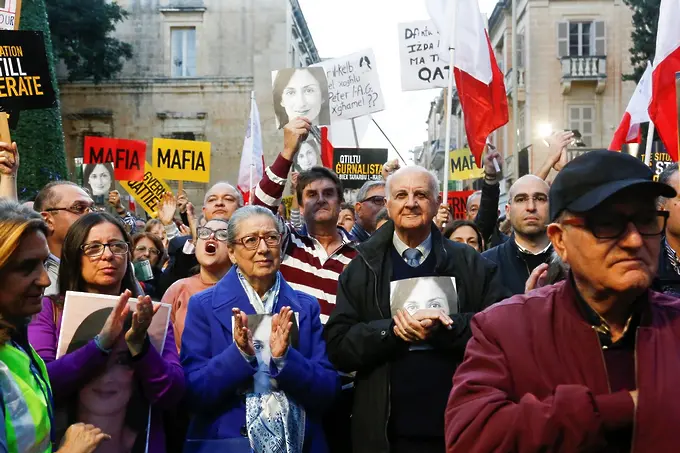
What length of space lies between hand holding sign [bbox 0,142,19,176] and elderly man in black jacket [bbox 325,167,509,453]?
6.47 feet

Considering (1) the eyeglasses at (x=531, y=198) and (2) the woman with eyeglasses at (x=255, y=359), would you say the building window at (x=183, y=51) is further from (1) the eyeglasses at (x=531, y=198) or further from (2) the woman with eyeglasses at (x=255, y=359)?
(2) the woman with eyeglasses at (x=255, y=359)

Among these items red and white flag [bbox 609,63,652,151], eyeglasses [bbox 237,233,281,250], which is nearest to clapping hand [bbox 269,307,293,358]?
eyeglasses [bbox 237,233,281,250]

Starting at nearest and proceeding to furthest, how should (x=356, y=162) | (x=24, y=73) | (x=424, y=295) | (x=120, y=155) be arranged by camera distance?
1. (x=424, y=295)
2. (x=24, y=73)
3. (x=356, y=162)
4. (x=120, y=155)

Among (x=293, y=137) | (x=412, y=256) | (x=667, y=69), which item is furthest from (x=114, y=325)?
(x=667, y=69)

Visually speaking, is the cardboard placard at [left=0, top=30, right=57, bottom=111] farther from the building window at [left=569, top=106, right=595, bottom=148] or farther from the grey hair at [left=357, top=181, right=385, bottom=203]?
the building window at [left=569, top=106, right=595, bottom=148]

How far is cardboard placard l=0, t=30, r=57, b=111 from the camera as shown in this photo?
6.43m

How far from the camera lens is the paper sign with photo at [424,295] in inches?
172

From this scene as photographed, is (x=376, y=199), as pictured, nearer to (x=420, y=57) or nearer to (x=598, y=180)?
(x=598, y=180)

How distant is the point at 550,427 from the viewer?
87.4 inches

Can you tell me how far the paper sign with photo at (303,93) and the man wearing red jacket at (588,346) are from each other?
8.49 meters

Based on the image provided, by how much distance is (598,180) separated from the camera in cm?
238

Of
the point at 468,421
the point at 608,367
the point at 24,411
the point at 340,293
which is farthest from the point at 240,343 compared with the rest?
the point at 608,367

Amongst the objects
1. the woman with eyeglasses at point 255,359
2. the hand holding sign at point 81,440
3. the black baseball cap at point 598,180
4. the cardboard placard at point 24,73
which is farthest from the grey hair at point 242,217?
the cardboard placard at point 24,73

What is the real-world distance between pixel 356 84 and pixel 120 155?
Answer: 460 centimetres
